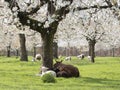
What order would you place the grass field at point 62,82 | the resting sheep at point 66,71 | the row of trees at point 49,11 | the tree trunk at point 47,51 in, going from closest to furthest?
the grass field at point 62,82 → the row of trees at point 49,11 → the resting sheep at point 66,71 → the tree trunk at point 47,51

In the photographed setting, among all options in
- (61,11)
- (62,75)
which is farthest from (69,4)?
(62,75)

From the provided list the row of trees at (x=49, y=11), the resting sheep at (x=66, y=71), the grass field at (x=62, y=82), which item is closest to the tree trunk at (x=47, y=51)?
the row of trees at (x=49, y=11)

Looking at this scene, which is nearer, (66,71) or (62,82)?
(62,82)

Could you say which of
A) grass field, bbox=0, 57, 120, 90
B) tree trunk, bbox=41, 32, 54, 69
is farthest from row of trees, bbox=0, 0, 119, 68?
grass field, bbox=0, 57, 120, 90

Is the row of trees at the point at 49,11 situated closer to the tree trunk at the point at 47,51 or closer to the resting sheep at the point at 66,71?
the tree trunk at the point at 47,51

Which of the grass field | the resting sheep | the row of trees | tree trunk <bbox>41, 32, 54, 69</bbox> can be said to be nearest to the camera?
the grass field

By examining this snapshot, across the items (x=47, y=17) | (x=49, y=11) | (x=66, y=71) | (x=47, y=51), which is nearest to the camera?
(x=66, y=71)

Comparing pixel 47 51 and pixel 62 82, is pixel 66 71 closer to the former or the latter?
pixel 47 51

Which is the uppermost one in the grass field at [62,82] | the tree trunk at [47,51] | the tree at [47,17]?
the tree at [47,17]

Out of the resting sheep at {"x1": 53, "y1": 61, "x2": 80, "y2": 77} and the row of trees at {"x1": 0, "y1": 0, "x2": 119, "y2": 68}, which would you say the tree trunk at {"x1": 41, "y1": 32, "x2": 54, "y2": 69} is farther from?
the resting sheep at {"x1": 53, "y1": 61, "x2": 80, "y2": 77}

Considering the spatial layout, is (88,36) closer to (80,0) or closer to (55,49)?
(55,49)

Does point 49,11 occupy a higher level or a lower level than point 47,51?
higher

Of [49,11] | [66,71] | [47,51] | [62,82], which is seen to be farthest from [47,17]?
[62,82]

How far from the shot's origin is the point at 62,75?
24734 mm
